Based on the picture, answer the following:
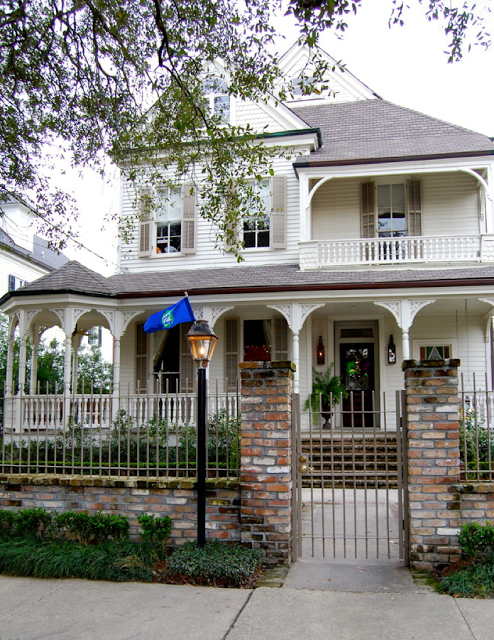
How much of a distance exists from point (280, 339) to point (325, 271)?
206cm

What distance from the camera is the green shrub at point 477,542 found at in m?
5.50

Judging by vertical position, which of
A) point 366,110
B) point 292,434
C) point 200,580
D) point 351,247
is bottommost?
point 200,580

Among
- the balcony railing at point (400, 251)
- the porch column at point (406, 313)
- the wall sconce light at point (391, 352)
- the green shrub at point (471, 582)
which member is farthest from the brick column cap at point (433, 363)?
the wall sconce light at point (391, 352)

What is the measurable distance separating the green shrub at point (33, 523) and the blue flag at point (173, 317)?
190 inches

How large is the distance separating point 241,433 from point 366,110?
13.6 m

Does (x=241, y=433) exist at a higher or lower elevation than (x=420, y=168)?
lower

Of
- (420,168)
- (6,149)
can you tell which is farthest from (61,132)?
(420,168)

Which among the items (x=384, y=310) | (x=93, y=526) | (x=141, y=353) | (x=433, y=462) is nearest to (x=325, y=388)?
(x=384, y=310)

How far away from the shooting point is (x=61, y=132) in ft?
28.4

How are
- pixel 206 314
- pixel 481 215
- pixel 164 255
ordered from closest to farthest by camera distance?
pixel 206 314 < pixel 481 215 < pixel 164 255

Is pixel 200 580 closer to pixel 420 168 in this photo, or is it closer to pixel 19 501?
pixel 19 501

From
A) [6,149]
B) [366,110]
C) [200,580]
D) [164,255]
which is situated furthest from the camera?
[366,110]

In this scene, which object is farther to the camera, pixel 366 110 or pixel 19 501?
pixel 366 110

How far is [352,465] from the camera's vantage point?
9.14m
